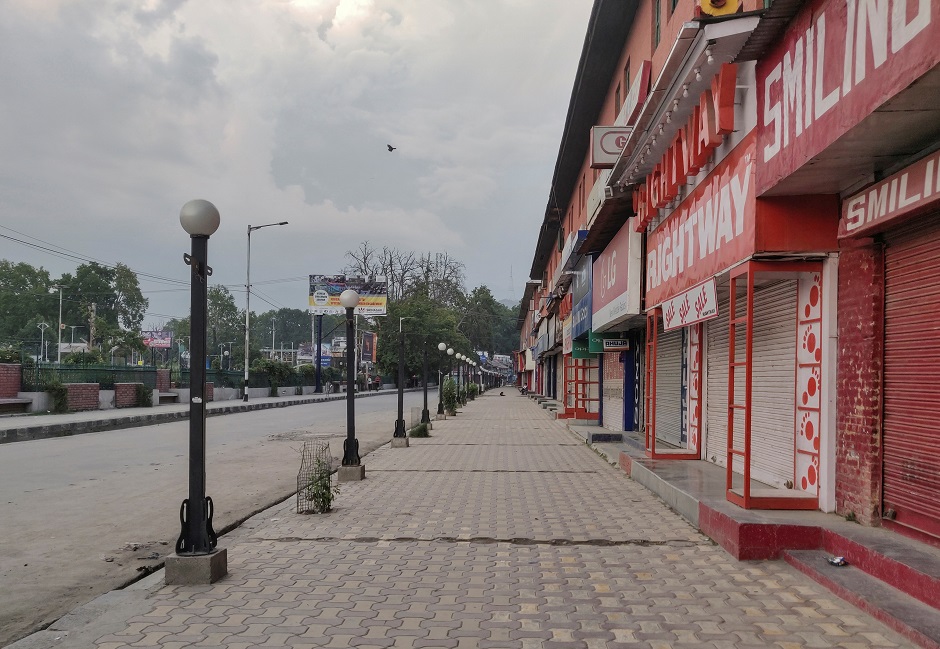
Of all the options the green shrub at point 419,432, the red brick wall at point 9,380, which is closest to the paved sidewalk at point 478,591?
the green shrub at point 419,432

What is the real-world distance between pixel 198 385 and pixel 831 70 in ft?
16.9

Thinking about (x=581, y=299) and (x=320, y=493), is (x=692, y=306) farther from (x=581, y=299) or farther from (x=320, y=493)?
(x=581, y=299)

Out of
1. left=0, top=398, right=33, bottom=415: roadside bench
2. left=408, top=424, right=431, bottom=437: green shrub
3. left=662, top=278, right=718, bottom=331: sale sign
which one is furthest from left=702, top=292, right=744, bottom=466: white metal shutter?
left=0, top=398, right=33, bottom=415: roadside bench

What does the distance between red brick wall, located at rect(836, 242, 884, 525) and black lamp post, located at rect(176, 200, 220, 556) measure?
→ 17.1 ft

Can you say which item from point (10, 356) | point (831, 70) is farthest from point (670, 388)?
point (10, 356)

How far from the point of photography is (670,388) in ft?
47.8

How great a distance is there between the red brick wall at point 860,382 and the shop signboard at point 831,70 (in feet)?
3.43

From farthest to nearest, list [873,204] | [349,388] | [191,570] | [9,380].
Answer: [9,380] < [349,388] < [873,204] < [191,570]

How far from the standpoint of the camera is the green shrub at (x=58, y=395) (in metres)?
28.0

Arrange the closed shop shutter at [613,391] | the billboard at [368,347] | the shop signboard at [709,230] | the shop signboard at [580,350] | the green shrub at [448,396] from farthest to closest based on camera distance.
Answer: the billboard at [368,347] < the green shrub at [448,396] < the shop signboard at [580,350] < the closed shop shutter at [613,391] < the shop signboard at [709,230]

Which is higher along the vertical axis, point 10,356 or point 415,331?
point 415,331

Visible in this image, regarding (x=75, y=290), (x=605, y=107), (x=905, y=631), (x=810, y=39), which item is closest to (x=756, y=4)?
(x=810, y=39)

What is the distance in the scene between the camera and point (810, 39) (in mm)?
5688

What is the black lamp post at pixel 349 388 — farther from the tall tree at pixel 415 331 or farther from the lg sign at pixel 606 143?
the tall tree at pixel 415 331
